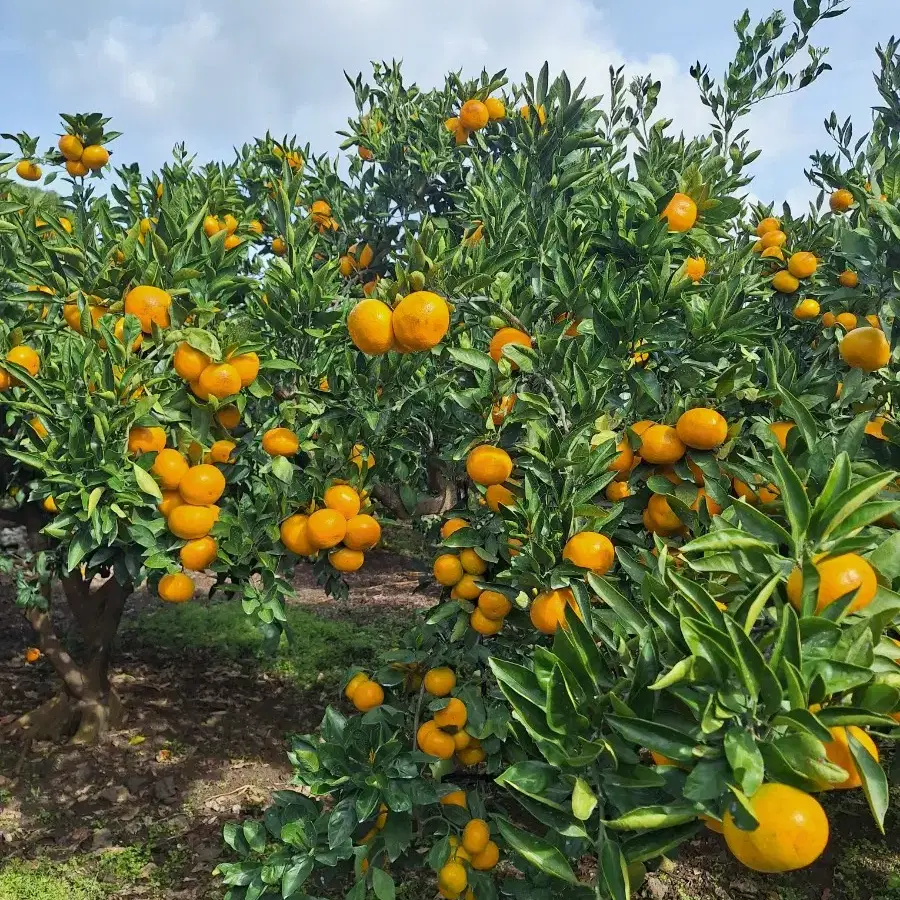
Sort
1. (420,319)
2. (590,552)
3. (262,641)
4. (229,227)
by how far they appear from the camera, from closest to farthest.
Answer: (590,552), (420,319), (229,227), (262,641)

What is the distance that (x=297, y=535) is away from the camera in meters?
2.26

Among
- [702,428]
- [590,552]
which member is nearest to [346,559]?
[590,552]

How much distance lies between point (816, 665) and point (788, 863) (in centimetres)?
25

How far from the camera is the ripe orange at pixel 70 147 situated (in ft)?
10.9

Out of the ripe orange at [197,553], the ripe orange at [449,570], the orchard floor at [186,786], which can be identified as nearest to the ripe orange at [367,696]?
the ripe orange at [449,570]

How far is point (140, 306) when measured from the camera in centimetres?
209

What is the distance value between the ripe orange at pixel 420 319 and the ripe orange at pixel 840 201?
2599 mm

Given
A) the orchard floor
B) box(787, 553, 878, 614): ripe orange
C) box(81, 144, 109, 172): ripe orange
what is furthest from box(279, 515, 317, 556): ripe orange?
box(81, 144, 109, 172): ripe orange

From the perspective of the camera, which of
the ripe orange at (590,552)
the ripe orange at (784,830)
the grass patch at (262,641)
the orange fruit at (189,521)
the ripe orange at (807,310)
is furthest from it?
the grass patch at (262,641)

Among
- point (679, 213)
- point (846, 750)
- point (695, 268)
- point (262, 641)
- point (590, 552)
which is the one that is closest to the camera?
point (846, 750)

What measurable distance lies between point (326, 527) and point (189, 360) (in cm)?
62

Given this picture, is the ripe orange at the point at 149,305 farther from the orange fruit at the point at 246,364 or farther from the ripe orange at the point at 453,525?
the ripe orange at the point at 453,525

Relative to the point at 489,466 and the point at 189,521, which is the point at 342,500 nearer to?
the point at 189,521

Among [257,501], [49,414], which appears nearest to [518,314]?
[257,501]
